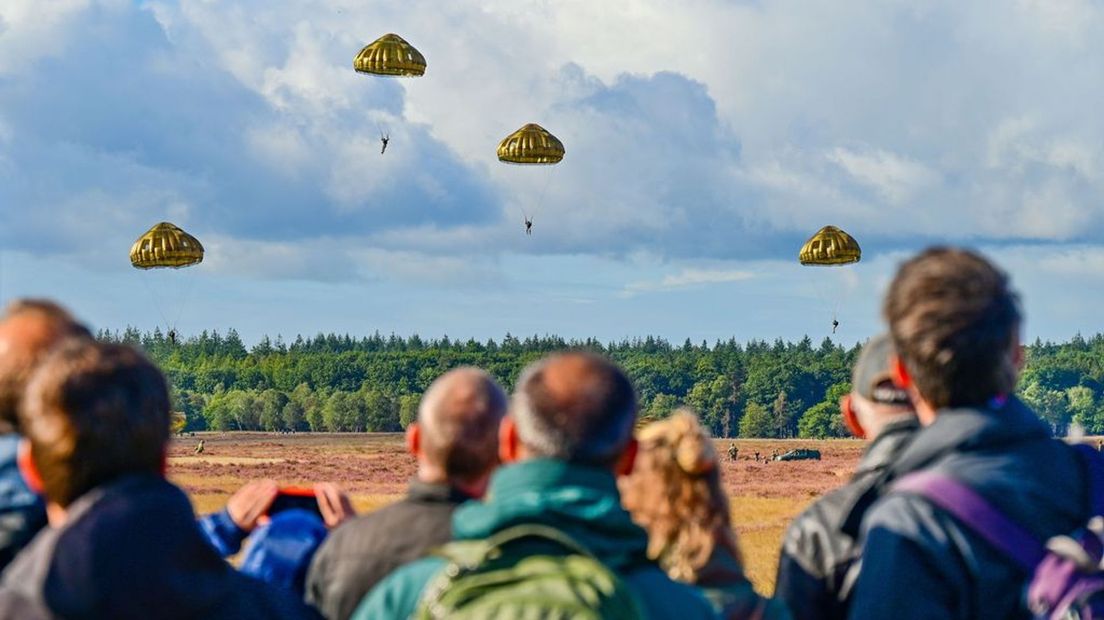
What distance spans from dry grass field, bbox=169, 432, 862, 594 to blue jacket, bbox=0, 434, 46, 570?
23.9 meters

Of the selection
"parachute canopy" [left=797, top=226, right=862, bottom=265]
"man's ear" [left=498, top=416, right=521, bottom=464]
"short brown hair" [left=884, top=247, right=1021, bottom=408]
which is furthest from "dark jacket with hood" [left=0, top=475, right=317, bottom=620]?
"parachute canopy" [left=797, top=226, right=862, bottom=265]

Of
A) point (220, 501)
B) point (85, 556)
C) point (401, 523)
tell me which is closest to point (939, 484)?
point (401, 523)

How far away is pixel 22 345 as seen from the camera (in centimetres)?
659

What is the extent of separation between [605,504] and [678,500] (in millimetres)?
1168

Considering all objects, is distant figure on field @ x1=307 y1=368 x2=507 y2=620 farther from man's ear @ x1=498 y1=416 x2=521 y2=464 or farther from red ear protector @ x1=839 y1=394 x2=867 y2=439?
red ear protector @ x1=839 y1=394 x2=867 y2=439

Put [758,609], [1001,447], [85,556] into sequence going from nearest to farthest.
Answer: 1. [85,556]
2. [1001,447]
3. [758,609]

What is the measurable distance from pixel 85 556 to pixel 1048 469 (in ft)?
9.68

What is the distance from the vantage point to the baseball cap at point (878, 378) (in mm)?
6723

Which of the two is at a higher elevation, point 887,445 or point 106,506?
point 887,445

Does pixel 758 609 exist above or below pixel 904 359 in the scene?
below

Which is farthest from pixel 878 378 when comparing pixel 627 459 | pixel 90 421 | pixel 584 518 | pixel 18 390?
pixel 18 390

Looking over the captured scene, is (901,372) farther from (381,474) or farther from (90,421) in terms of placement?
(381,474)

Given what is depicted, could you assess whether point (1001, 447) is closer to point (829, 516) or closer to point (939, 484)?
point (939, 484)

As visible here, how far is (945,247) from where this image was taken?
5922 millimetres
